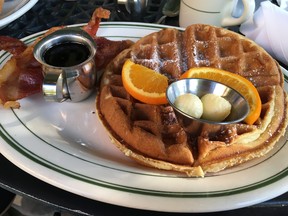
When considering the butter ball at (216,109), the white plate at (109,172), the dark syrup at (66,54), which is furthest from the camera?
the dark syrup at (66,54)

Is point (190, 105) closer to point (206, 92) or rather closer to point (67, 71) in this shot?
point (206, 92)

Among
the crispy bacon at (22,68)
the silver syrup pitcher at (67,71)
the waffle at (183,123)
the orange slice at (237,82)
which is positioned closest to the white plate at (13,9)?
the crispy bacon at (22,68)

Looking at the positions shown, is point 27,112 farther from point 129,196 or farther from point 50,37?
point 129,196

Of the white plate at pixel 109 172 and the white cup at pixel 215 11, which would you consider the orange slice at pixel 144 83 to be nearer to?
the white plate at pixel 109 172

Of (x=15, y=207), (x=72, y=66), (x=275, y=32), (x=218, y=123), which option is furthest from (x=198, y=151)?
(x=15, y=207)

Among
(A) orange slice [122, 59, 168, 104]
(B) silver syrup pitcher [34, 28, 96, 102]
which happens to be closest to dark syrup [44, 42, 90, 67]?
(B) silver syrup pitcher [34, 28, 96, 102]

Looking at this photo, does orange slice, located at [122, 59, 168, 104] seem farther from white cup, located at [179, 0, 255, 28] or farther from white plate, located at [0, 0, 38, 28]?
white plate, located at [0, 0, 38, 28]
